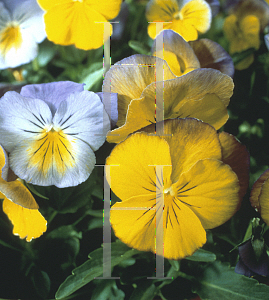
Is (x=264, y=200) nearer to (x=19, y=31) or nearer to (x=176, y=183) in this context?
(x=176, y=183)

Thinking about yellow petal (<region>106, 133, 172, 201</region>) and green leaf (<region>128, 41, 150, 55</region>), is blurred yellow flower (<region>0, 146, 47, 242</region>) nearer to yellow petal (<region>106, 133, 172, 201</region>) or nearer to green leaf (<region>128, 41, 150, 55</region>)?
yellow petal (<region>106, 133, 172, 201</region>)

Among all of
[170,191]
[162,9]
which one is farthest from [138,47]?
[170,191]

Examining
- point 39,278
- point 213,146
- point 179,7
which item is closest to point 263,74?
point 179,7

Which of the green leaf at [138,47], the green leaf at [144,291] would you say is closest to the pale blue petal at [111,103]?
the green leaf at [138,47]

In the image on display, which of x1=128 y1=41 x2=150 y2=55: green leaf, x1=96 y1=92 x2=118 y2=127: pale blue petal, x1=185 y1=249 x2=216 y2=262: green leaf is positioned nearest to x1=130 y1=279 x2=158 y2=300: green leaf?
x1=185 y1=249 x2=216 y2=262: green leaf

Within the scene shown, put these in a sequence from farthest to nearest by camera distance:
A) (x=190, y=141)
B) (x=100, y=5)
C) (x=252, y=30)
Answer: (x=252, y=30) < (x=100, y=5) < (x=190, y=141)

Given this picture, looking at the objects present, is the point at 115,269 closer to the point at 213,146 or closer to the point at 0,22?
the point at 213,146
